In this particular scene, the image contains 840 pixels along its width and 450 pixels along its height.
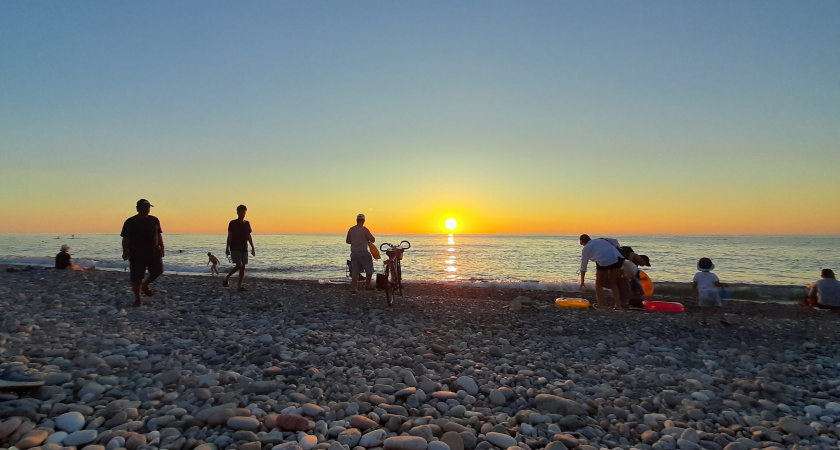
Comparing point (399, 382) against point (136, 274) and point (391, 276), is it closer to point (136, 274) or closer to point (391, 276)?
point (391, 276)

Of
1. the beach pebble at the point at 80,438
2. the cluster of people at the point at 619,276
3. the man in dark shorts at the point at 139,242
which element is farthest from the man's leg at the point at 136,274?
the cluster of people at the point at 619,276

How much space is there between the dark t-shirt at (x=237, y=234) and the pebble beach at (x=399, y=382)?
303cm

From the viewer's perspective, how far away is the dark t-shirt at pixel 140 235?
31.1ft

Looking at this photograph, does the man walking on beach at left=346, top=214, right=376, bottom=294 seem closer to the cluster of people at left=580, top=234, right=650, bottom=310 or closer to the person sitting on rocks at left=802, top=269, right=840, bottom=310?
the cluster of people at left=580, top=234, right=650, bottom=310

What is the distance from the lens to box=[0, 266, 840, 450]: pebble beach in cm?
398

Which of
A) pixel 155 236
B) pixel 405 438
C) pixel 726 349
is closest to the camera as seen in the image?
pixel 405 438

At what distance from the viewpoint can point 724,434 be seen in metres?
4.36

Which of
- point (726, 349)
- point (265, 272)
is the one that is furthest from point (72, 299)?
point (265, 272)

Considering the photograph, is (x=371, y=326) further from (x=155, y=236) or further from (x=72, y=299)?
(x=72, y=299)

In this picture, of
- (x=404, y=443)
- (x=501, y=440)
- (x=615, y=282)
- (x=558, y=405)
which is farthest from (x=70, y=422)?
(x=615, y=282)

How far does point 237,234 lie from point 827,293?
1570cm

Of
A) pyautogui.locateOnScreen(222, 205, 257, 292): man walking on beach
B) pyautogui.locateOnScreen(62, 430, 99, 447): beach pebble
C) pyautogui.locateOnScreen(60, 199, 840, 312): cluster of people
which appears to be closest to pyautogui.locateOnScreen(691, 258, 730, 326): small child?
pyautogui.locateOnScreen(60, 199, 840, 312): cluster of people

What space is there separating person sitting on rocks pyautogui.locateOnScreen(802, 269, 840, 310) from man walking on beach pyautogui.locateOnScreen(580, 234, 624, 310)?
5841 millimetres

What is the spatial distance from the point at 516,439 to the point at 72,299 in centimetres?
1073
